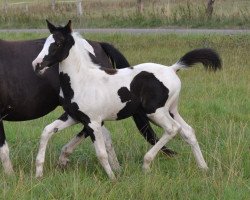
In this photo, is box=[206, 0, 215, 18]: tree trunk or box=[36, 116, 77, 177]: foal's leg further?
box=[206, 0, 215, 18]: tree trunk

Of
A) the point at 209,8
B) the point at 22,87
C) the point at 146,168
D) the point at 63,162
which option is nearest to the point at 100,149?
the point at 146,168

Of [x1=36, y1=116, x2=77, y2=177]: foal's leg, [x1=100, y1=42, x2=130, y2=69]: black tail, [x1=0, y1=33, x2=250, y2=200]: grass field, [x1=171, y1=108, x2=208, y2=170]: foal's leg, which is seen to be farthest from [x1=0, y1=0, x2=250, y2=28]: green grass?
[x1=36, y1=116, x2=77, y2=177]: foal's leg

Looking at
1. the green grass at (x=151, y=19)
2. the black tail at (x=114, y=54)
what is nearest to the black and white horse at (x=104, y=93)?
the black tail at (x=114, y=54)

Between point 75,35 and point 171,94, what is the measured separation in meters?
1.06

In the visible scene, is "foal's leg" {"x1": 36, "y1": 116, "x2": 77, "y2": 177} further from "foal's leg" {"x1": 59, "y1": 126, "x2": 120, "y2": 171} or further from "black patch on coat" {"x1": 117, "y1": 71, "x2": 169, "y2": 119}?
"black patch on coat" {"x1": 117, "y1": 71, "x2": 169, "y2": 119}

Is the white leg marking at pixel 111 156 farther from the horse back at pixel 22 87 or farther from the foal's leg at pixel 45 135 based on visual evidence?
the horse back at pixel 22 87

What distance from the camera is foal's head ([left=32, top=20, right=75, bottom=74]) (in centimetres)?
516

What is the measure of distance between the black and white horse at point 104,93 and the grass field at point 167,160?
0.26m

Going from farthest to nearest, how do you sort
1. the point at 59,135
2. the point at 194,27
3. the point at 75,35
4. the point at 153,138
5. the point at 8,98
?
the point at 194,27 < the point at 59,135 < the point at 153,138 < the point at 8,98 < the point at 75,35

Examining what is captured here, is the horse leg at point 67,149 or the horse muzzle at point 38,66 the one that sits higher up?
the horse muzzle at point 38,66

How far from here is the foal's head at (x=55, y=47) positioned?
203 inches

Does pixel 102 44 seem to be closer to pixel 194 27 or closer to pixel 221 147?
pixel 221 147

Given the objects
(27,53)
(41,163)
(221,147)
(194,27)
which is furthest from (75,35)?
(194,27)

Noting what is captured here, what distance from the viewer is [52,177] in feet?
17.3
